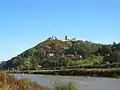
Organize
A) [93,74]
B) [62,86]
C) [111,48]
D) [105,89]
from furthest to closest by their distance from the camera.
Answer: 1. [111,48]
2. [93,74]
3. [105,89]
4. [62,86]

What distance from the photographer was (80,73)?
10994cm

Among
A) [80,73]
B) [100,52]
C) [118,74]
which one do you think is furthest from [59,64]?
[118,74]

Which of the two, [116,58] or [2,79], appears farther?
[116,58]

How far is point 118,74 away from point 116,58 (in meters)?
47.2

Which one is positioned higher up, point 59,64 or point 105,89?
point 59,64

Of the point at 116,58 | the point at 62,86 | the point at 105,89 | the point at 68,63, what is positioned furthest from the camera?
the point at 68,63

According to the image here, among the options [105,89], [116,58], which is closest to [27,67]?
[116,58]

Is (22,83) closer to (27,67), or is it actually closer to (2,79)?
(2,79)

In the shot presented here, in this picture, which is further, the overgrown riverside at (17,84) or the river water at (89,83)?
the river water at (89,83)

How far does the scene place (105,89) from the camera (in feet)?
177

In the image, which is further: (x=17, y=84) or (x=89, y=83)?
(x=89, y=83)

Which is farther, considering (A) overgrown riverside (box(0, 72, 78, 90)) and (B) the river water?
(B) the river water

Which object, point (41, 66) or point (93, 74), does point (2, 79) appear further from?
point (41, 66)

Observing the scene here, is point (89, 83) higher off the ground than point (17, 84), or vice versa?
point (89, 83)
